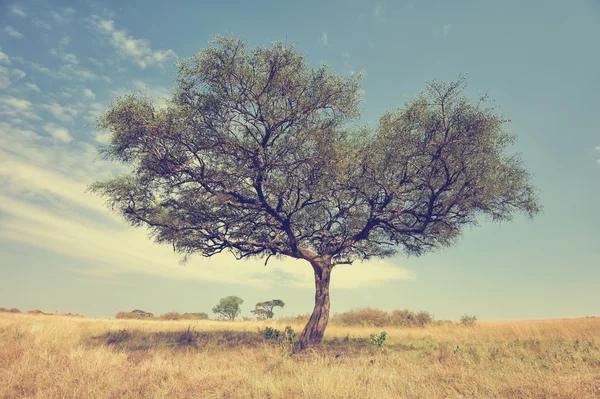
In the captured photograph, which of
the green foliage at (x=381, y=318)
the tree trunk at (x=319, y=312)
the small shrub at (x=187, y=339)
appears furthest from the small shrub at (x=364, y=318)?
the small shrub at (x=187, y=339)

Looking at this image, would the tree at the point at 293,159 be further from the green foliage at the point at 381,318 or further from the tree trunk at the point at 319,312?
the green foliage at the point at 381,318

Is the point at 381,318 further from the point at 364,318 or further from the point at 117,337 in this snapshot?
the point at 117,337

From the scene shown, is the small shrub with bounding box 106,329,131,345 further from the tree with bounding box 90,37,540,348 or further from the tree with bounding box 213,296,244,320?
the tree with bounding box 213,296,244,320

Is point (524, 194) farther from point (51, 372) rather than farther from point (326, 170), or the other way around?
point (51, 372)

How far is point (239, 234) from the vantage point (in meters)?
18.5

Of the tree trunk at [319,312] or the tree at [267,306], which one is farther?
the tree at [267,306]

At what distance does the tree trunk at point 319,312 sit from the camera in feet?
55.4

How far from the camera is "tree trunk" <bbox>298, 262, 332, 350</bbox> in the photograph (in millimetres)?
16875

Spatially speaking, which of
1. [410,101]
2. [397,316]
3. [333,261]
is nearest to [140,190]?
[333,261]

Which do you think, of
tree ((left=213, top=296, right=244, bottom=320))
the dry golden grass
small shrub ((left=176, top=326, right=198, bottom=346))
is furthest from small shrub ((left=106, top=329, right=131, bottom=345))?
tree ((left=213, top=296, right=244, bottom=320))

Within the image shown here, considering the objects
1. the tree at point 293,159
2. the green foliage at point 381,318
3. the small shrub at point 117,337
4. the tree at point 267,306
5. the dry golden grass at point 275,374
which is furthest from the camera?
the tree at point 267,306

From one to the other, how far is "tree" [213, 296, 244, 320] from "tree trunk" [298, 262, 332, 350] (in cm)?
5990

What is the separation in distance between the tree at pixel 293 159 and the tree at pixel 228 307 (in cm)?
5942

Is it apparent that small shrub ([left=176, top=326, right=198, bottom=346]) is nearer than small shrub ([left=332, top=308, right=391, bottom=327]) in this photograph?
Yes
